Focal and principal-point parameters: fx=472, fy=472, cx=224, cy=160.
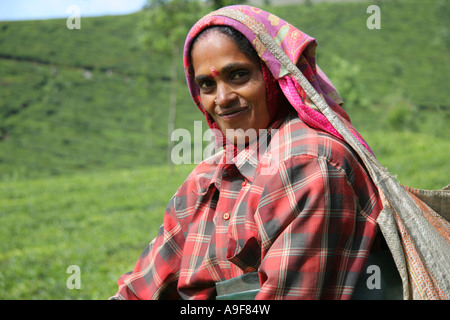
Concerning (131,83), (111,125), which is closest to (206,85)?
(111,125)

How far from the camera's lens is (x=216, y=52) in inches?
70.8

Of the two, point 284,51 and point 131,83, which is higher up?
point 131,83

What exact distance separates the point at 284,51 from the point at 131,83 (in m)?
44.3

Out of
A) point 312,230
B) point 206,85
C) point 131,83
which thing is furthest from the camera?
point 131,83

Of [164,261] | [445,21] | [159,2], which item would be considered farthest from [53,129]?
[445,21]

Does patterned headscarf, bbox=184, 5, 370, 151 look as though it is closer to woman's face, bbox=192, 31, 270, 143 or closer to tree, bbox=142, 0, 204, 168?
woman's face, bbox=192, 31, 270, 143

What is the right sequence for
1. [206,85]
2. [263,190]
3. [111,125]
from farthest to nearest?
1. [111,125]
2. [206,85]
3. [263,190]

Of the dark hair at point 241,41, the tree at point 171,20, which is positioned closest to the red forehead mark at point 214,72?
the dark hair at point 241,41

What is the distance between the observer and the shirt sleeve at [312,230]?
4.97ft

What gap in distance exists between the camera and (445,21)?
2061 inches

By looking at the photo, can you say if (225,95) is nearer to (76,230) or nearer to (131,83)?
(76,230)

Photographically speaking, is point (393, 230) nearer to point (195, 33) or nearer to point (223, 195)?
point (223, 195)

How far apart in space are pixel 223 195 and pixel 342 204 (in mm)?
521

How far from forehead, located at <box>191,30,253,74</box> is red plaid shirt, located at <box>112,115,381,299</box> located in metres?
0.32
